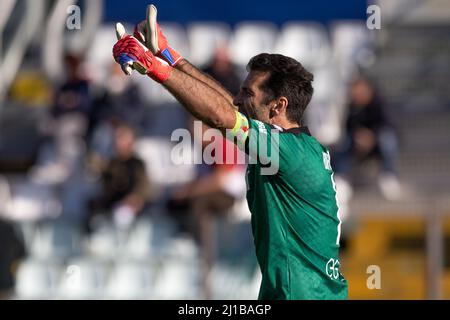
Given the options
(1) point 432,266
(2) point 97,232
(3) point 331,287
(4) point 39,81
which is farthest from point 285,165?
(4) point 39,81

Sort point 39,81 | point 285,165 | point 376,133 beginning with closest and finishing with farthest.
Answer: point 285,165 < point 376,133 < point 39,81

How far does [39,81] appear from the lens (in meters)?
13.5

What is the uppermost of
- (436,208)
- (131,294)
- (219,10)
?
(219,10)

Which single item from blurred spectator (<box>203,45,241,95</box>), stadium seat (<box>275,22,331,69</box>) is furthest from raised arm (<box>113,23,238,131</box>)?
stadium seat (<box>275,22,331,69</box>)

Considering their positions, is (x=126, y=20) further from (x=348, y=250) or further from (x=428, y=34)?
(x=348, y=250)

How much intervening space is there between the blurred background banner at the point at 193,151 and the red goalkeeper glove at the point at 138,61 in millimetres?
4872

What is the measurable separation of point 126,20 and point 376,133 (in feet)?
12.4

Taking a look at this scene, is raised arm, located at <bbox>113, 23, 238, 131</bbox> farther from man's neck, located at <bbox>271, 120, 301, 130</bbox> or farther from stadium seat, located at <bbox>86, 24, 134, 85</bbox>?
stadium seat, located at <bbox>86, 24, 134, 85</bbox>

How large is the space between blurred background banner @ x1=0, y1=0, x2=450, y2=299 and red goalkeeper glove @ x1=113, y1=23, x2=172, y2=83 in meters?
4.87

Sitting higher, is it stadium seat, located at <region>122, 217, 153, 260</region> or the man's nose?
the man's nose

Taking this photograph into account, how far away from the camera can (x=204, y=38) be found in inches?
544

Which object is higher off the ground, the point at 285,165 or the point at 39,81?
the point at 39,81

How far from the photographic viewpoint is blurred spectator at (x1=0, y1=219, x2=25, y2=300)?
1095 centimetres

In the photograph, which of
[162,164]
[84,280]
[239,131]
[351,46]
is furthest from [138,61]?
[351,46]
